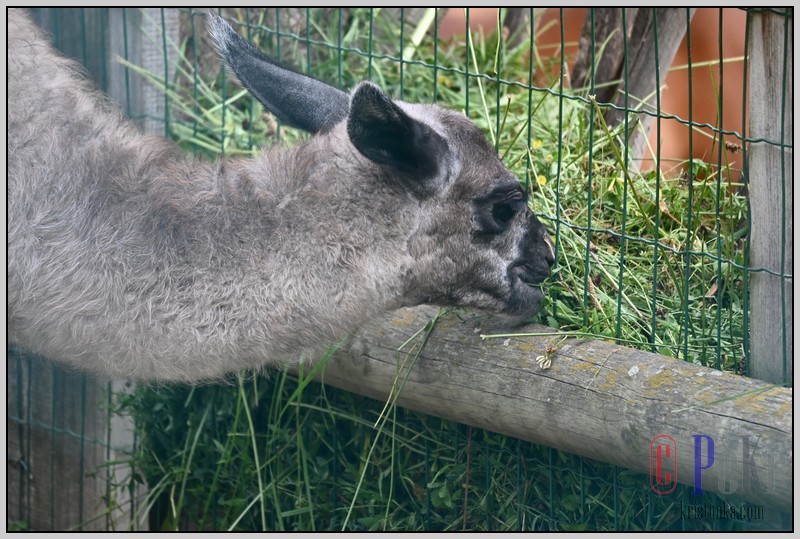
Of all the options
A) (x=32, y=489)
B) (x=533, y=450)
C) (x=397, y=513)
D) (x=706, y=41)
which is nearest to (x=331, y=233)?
(x=533, y=450)

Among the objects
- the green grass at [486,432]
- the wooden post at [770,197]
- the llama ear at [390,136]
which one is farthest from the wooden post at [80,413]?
the wooden post at [770,197]

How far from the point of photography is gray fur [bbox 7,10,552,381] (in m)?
3.17

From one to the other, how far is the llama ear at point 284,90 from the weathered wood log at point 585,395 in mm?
881

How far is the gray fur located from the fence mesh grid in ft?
2.31

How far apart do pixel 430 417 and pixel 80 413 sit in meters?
2.29

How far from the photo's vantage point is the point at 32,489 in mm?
5664

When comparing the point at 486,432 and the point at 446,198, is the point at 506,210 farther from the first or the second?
the point at 486,432

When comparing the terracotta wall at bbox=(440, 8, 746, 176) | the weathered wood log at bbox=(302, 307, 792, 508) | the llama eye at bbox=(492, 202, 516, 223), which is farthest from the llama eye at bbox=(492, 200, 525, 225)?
the terracotta wall at bbox=(440, 8, 746, 176)

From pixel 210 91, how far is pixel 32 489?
2.53 metres

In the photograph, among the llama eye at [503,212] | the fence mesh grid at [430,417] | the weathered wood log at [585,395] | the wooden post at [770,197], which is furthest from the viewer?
the fence mesh grid at [430,417]

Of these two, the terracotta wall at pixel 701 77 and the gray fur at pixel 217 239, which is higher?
the terracotta wall at pixel 701 77

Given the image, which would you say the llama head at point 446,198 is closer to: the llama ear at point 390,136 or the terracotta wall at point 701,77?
the llama ear at point 390,136

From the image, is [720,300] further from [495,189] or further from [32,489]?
[32,489]

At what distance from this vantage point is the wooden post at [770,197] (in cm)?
316
